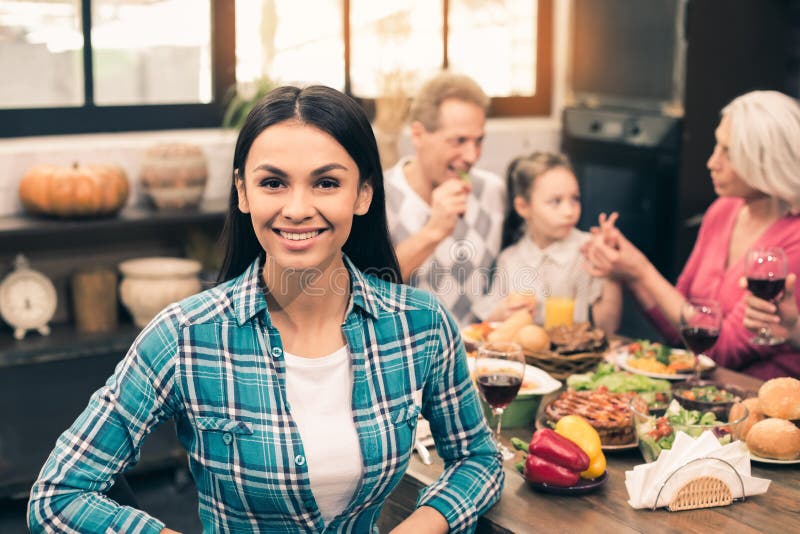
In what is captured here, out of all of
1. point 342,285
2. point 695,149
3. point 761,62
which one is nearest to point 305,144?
point 342,285

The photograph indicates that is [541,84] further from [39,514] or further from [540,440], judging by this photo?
[39,514]

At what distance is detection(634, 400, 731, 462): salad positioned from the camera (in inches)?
78.4

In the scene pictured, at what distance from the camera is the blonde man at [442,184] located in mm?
3404

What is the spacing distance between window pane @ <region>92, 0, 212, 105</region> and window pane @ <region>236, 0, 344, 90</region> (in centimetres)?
16

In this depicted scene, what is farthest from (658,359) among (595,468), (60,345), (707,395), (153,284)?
(60,345)

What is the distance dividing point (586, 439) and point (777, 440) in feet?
1.28

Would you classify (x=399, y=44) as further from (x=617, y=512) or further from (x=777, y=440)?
(x=617, y=512)

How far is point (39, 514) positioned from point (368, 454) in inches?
19.5

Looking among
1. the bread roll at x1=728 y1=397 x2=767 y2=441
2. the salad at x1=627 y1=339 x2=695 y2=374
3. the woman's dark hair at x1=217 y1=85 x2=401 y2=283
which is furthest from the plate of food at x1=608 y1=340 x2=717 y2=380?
the woman's dark hair at x1=217 y1=85 x2=401 y2=283

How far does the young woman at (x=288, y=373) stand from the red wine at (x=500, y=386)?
0.83ft

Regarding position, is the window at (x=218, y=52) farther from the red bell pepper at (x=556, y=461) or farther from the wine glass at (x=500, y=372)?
the red bell pepper at (x=556, y=461)

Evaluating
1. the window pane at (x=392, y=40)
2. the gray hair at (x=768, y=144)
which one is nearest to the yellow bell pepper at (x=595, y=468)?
the gray hair at (x=768, y=144)

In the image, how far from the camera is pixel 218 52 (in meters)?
4.40

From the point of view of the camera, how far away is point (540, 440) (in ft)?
6.35
